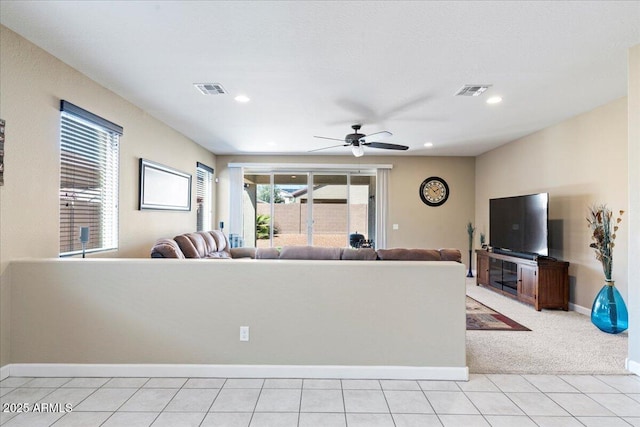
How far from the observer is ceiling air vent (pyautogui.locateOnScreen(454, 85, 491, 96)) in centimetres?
349

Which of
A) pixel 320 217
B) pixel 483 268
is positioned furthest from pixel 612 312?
pixel 320 217

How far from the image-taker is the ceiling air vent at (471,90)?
349 cm

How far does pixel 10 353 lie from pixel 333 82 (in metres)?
3.56

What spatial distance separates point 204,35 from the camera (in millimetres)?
2529

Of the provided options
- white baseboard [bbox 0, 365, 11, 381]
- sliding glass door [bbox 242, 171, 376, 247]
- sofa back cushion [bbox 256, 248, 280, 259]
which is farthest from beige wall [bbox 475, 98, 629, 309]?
white baseboard [bbox 0, 365, 11, 381]

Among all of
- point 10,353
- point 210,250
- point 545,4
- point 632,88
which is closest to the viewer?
point 545,4

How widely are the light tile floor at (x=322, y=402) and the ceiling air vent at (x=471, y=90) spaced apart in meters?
2.73

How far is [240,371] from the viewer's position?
2627 mm

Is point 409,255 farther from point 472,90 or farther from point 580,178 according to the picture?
point 580,178

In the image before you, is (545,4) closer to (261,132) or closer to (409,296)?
(409,296)

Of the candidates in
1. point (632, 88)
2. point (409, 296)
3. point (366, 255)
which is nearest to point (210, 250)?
point (366, 255)

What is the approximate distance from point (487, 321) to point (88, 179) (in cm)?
473

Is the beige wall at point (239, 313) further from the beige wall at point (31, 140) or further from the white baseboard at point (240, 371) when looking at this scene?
the beige wall at point (31, 140)

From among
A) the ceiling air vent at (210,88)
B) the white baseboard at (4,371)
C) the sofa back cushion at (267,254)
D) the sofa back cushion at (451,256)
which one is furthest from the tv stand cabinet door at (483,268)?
the white baseboard at (4,371)
